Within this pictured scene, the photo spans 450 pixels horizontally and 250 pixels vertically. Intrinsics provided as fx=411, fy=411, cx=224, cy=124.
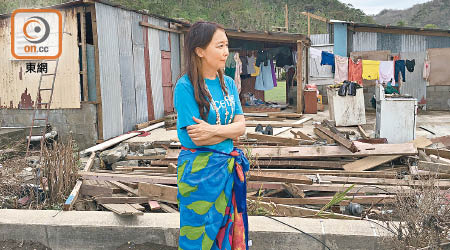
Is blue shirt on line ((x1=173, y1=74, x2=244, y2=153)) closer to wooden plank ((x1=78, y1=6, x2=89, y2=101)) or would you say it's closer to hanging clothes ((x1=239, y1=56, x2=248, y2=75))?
wooden plank ((x1=78, y1=6, x2=89, y2=101))

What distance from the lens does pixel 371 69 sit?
15.2 m

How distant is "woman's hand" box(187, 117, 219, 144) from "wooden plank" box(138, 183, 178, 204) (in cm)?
239

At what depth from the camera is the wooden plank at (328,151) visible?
623 cm

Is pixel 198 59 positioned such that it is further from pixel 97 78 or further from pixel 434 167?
pixel 97 78

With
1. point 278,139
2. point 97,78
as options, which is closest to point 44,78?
point 97,78

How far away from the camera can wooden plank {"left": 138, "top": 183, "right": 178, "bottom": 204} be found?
15.9 feet

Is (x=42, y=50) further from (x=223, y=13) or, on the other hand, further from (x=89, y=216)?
(x=223, y=13)

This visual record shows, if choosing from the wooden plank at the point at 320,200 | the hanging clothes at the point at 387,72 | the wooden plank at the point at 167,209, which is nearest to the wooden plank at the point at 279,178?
the wooden plank at the point at 320,200

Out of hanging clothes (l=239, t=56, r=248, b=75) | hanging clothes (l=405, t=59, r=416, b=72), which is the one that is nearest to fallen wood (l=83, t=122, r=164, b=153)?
hanging clothes (l=239, t=56, r=248, b=75)

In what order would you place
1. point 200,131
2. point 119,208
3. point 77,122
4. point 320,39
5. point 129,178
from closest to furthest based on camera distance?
point 200,131 → point 119,208 → point 129,178 → point 77,122 → point 320,39

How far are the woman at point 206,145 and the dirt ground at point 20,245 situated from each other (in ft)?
6.28

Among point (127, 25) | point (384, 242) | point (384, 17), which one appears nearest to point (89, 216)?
point (384, 242)

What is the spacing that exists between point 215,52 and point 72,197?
2908mm

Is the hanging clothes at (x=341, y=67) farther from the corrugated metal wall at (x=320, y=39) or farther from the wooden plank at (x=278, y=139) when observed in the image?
the wooden plank at (x=278, y=139)
